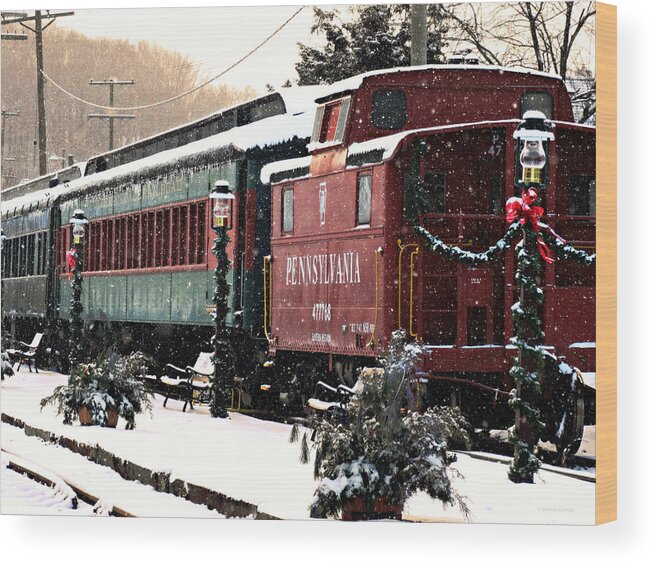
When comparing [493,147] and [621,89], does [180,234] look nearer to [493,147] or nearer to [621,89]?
A: [493,147]

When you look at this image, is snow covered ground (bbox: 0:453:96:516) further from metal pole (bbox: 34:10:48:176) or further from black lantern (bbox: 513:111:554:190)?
black lantern (bbox: 513:111:554:190)

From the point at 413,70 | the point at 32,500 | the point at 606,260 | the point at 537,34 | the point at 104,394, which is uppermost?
the point at 537,34

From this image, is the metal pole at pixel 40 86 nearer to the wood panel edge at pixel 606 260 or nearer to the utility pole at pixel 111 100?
the utility pole at pixel 111 100

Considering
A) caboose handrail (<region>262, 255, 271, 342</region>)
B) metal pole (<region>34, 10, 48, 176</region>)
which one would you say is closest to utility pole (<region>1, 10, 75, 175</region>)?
metal pole (<region>34, 10, 48, 176</region>)

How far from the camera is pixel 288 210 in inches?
631

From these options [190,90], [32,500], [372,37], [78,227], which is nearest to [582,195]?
[372,37]

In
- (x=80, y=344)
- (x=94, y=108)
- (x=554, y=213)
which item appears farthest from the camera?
(x=80, y=344)

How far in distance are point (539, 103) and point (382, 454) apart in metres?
3.37

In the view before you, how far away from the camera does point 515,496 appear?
1270cm

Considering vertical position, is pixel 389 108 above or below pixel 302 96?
below

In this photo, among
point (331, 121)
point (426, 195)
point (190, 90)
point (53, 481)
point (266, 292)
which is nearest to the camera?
point (426, 195)

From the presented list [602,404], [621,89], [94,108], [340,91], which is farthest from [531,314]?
[94,108]

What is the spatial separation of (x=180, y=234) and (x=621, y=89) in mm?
5954

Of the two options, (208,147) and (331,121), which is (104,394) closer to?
(208,147)
